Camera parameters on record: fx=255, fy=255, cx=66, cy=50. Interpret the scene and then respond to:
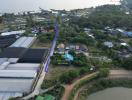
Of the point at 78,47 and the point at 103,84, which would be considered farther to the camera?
the point at 78,47

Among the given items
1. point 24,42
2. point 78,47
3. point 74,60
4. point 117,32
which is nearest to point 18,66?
point 74,60

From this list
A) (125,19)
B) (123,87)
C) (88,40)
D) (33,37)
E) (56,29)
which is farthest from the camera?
(125,19)

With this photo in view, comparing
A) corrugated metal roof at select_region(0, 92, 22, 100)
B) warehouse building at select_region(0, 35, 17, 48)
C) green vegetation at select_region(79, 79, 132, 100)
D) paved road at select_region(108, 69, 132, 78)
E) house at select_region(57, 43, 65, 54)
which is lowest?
green vegetation at select_region(79, 79, 132, 100)

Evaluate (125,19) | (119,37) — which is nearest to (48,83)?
(119,37)

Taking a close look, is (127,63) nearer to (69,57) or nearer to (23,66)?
(69,57)

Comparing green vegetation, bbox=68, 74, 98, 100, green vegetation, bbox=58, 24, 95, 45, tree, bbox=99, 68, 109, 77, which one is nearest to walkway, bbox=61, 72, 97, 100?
green vegetation, bbox=68, 74, 98, 100

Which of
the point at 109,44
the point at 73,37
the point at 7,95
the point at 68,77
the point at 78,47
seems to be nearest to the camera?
the point at 7,95

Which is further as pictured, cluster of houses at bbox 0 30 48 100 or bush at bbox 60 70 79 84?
bush at bbox 60 70 79 84

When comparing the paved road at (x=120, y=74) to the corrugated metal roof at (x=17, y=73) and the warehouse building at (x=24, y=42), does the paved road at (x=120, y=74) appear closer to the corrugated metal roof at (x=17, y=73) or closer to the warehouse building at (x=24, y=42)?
the corrugated metal roof at (x=17, y=73)

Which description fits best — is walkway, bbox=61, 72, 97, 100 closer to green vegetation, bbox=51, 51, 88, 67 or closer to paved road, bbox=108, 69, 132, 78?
paved road, bbox=108, 69, 132, 78

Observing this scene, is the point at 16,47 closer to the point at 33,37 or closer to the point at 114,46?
the point at 33,37

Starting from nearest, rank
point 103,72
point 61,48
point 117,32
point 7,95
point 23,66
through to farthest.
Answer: point 7,95
point 103,72
point 23,66
point 61,48
point 117,32
